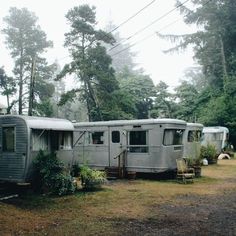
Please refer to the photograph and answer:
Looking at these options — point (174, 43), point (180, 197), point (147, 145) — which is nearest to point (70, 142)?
point (147, 145)

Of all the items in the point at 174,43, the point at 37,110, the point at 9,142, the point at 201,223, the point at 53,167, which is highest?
the point at 174,43

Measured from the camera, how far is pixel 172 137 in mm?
16203

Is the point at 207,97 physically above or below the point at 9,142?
above

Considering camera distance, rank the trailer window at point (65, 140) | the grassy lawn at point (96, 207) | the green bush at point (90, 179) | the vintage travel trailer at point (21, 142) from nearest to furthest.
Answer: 1. the grassy lawn at point (96, 207)
2. the vintage travel trailer at point (21, 142)
3. the green bush at point (90, 179)
4. the trailer window at point (65, 140)

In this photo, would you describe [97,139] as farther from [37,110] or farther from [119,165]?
[37,110]

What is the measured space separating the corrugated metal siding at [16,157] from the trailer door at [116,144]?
5.77 metres

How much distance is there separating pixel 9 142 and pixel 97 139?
5963mm

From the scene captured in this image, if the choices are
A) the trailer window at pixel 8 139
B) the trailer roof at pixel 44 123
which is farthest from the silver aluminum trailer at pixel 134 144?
the trailer window at pixel 8 139

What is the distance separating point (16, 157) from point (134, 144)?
19.8ft

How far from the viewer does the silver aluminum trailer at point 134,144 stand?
15789mm

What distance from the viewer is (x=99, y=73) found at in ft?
97.7

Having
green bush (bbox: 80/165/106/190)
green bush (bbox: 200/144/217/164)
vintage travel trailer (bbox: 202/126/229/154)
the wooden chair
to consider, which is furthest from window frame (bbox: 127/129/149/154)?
vintage travel trailer (bbox: 202/126/229/154)

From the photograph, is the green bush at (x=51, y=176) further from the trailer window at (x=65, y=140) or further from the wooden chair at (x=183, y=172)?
the wooden chair at (x=183, y=172)

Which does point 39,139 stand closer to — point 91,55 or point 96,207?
point 96,207
